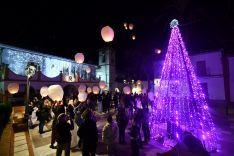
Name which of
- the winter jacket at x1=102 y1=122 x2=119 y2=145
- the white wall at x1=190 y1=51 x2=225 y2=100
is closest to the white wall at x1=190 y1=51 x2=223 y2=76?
the white wall at x1=190 y1=51 x2=225 y2=100

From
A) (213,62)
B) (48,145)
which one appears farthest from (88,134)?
(213,62)

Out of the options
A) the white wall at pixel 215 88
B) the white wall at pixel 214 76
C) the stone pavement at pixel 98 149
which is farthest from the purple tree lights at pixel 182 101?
the white wall at pixel 214 76

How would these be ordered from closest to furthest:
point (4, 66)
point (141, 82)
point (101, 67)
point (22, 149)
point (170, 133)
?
point (22, 149) < point (170, 133) < point (4, 66) < point (141, 82) < point (101, 67)

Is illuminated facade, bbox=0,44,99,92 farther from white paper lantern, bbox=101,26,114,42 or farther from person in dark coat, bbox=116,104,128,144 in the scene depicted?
person in dark coat, bbox=116,104,128,144

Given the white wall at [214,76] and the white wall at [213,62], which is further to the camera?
the white wall at [213,62]

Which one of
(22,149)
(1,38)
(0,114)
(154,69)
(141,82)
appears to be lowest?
(22,149)

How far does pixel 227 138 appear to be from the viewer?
8328mm

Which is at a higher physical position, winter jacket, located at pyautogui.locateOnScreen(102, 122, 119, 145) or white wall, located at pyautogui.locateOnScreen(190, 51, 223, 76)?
white wall, located at pyautogui.locateOnScreen(190, 51, 223, 76)

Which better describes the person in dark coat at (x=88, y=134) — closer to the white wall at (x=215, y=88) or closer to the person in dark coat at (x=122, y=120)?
the person in dark coat at (x=122, y=120)

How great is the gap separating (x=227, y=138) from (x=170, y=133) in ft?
9.06

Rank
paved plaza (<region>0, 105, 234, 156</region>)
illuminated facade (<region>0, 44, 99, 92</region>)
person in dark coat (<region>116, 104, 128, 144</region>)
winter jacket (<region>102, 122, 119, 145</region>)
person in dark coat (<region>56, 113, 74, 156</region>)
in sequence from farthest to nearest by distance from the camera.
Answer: illuminated facade (<region>0, 44, 99, 92</region>) → person in dark coat (<region>116, 104, 128, 144</region>) → paved plaza (<region>0, 105, 234, 156</region>) → winter jacket (<region>102, 122, 119, 145</region>) → person in dark coat (<region>56, 113, 74, 156</region>)

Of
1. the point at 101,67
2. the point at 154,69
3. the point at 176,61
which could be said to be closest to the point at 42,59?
the point at 101,67

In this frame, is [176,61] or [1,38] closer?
[176,61]

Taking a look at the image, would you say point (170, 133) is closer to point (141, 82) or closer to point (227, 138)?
point (227, 138)
